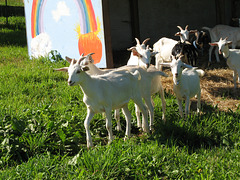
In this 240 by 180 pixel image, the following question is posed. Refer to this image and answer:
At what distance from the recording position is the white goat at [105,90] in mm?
4465

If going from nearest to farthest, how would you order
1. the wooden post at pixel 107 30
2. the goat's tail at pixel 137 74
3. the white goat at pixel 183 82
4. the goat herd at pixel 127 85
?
the goat herd at pixel 127 85 → the goat's tail at pixel 137 74 → the white goat at pixel 183 82 → the wooden post at pixel 107 30

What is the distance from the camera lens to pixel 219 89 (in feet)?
25.9

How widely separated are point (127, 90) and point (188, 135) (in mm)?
1110

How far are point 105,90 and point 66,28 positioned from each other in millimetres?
5917

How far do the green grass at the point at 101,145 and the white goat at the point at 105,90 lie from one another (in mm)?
413

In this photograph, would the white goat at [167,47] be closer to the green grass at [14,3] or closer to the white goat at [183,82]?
the white goat at [183,82]

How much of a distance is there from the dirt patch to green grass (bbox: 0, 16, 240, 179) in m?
0.56

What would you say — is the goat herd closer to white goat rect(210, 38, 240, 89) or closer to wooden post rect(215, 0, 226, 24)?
white goat rect(210, 38, 240, 89)

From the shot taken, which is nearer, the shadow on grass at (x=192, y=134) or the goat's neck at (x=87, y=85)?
the goat's neck at (x=87, y=85)

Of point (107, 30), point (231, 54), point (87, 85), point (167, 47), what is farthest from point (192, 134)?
point (107, 30)

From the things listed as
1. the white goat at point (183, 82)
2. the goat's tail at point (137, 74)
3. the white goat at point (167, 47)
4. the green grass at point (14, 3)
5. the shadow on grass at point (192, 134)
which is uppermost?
the green grass at point (14, 3)

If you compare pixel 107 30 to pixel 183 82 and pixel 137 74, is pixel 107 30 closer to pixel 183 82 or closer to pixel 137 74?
pixel 183 82

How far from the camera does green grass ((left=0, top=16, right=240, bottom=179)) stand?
154 inches

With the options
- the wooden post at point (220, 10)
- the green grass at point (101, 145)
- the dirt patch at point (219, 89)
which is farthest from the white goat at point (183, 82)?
the wooden post at point (220, 10)
